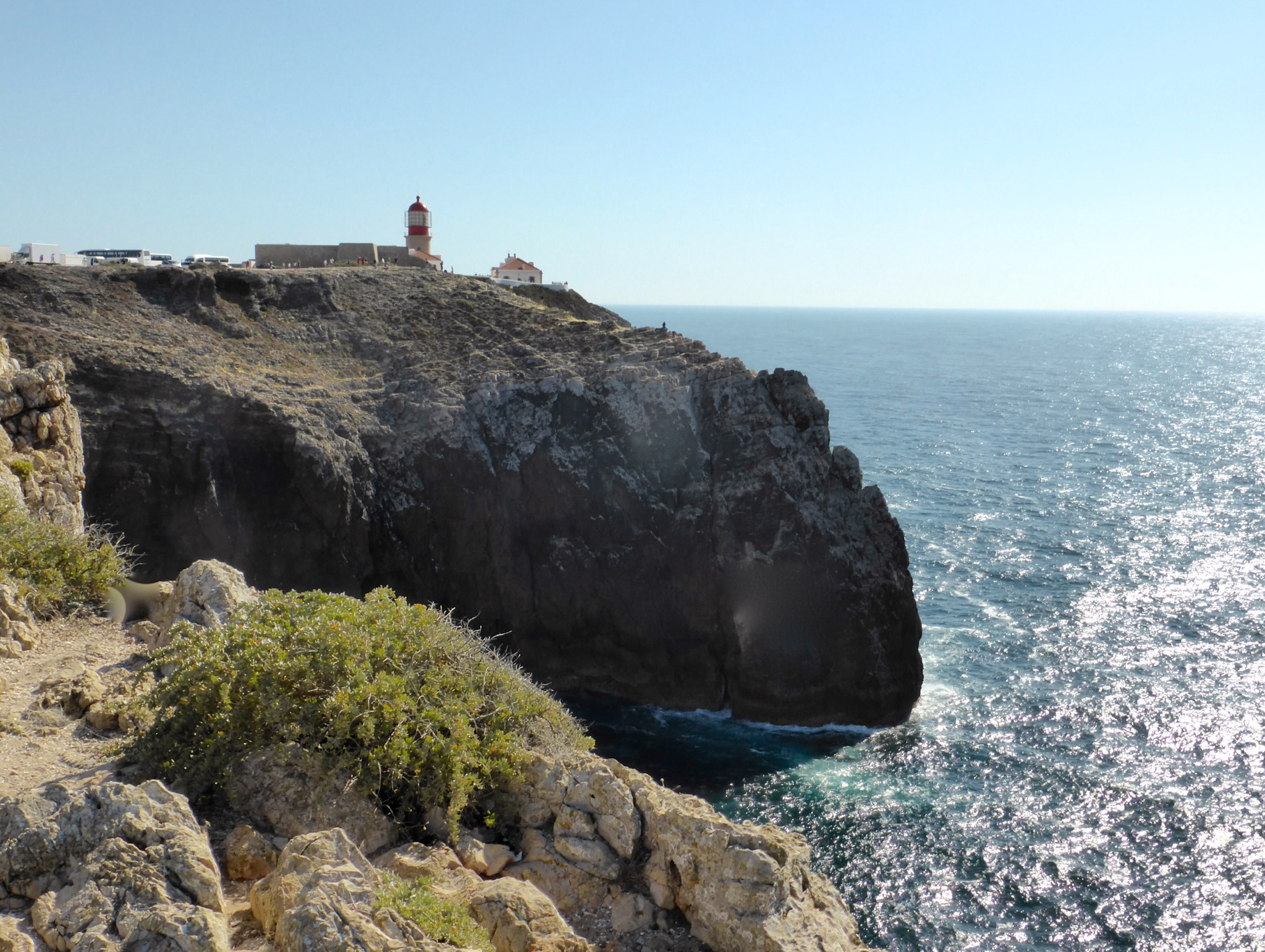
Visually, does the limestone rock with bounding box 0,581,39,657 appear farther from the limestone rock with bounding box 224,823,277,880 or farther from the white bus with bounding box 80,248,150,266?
the white bus with bounding box 80,248,150,266

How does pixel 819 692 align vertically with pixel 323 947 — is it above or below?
below

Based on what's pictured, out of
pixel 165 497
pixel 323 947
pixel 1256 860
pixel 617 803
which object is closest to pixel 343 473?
pixel 165 497

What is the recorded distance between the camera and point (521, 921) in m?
10.3

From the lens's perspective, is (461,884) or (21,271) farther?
(21,271)

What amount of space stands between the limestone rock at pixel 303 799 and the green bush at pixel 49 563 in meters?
7.81

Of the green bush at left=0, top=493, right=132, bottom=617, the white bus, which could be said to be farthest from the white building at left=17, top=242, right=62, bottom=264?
the green bush at left=0, top=493, right=132, bottom=617

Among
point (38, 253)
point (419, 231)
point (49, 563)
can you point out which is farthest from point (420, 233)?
point (49, 563)

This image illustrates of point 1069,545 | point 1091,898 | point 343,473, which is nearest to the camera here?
point 1091,898

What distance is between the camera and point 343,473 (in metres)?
35.5

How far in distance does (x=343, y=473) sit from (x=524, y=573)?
7.95 meters

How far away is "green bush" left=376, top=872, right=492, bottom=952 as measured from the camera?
9039 mm

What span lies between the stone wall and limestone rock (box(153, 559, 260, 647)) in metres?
5.74

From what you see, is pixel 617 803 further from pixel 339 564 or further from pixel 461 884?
pixel 339 564

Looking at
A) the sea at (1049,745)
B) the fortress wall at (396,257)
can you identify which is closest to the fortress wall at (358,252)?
the fortress wall at (396,257)
